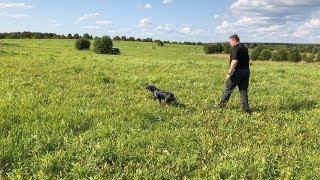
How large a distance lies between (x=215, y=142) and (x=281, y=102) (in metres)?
8.23

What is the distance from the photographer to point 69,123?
11.8 meters

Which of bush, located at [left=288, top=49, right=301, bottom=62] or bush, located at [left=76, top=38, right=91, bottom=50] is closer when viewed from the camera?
bush, located at [left=76, top=38, right=91, bottom=50]

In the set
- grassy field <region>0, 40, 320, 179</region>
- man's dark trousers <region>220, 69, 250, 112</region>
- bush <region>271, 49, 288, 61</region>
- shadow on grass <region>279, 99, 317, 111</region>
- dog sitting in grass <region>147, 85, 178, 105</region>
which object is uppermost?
man's dark trousers <region>220, 69, 250, 112</region>

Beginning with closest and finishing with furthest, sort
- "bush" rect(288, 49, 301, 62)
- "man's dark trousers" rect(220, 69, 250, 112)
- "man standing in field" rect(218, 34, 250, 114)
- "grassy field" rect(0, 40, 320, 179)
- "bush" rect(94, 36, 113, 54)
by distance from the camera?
"grassy field" rect(0, 40, 320, 179) → "man standing in field" rect(218, 34, 250, 114) → "man's dark trousers" rect(220, 69, 250, 112) → "bush" rect(94, 36, 113, 54) → "bush" rect(288, 49, 301, 62)

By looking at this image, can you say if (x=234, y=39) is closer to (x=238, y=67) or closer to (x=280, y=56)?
(x=238, y=67)

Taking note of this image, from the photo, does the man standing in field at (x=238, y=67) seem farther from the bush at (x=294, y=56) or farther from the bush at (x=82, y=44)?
the bush at (x=294, y=56)

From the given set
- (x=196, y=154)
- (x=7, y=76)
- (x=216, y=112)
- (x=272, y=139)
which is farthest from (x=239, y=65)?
(x=7, y=76)

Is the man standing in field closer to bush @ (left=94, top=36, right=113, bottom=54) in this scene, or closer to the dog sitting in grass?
the dog sitting in grass

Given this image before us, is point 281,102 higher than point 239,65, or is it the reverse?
point 239,65

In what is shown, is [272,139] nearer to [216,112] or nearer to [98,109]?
[216,112]

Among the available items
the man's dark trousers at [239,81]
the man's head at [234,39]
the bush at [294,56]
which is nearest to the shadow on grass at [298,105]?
the man's dark trousers at [239,81]

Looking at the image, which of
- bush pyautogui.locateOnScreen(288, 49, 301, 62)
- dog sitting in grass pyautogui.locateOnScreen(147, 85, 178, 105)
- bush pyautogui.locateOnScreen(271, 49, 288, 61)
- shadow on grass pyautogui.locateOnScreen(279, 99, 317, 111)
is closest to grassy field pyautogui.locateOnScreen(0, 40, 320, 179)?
shadow on grass pyautogui.locateOnScreen(279, 99, 317, 111)

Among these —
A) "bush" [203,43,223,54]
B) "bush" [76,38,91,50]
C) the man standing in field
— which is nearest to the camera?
the man standing in field

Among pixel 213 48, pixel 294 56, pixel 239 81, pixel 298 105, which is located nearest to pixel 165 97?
pixel 239 81
